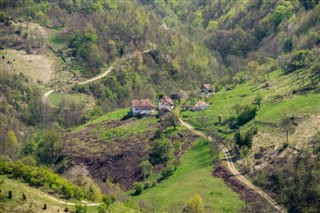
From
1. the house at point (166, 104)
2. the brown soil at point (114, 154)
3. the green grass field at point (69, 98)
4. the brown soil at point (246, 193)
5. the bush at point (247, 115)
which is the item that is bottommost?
the brown soil at point (246, 193)

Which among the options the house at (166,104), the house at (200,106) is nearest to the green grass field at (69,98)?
the house at (166,104)

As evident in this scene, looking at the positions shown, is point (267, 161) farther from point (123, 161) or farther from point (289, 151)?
point (123, 161)

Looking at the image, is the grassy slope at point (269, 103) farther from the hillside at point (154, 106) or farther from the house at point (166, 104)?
the house at point (166, 104)

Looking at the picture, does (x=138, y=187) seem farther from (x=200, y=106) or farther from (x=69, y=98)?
(x=69, y=98)

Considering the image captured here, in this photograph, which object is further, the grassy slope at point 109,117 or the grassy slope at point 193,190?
the grassy slope at point 109,117

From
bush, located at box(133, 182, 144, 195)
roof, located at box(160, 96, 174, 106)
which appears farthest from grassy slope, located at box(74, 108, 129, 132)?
bush, located at box(133, 182, 144, 195)

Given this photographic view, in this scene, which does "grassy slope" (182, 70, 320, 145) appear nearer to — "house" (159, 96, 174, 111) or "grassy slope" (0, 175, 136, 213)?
"house" (159, 96, 174, 111)
